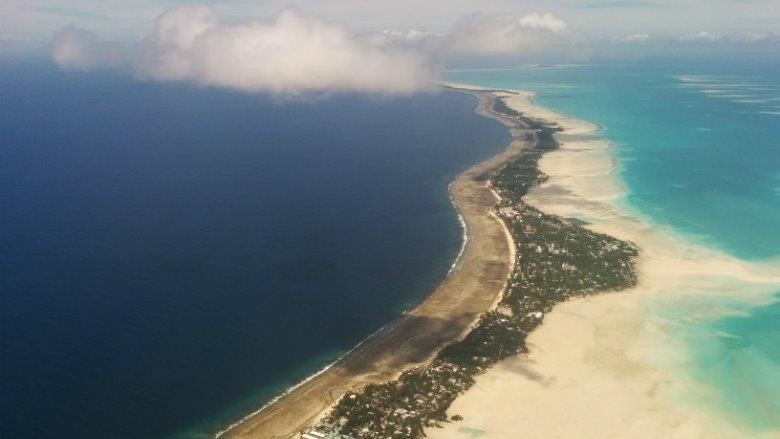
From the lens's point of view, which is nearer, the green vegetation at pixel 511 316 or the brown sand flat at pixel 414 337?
the green vegetation at pixel 511 316

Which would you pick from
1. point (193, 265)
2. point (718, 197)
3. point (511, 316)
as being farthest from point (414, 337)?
point (718, 197)

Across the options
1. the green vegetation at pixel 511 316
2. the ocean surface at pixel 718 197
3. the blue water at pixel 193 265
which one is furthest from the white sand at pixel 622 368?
the blue water at pixel 193 265

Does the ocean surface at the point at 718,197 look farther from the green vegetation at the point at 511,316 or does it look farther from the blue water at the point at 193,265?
the blue water at the point at 193,265

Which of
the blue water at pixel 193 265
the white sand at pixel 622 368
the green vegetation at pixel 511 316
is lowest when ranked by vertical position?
the white sand at pixel 622 368

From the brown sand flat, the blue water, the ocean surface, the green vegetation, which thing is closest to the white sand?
the green vegetation

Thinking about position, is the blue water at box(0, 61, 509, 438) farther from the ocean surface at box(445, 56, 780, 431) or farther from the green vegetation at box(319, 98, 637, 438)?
the ocean surface at box(445, 56, 780, 431)

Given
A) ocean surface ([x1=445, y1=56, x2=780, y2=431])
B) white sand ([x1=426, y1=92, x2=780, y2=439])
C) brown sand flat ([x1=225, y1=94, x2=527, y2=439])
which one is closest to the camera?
white sand ([x1=426, y1=92, x2=780, y2=439])

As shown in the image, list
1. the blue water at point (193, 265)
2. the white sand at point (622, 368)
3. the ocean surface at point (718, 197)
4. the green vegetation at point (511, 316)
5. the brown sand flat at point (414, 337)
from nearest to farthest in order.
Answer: the white sand at point (622, 368), the green vegetation at point (511, 316), the brown sand flat at point (414, 337), the blue water at point (193, 265), the ocean surface at point (718, 197)

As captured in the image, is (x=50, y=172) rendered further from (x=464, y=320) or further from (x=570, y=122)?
(x=570, y=122)
